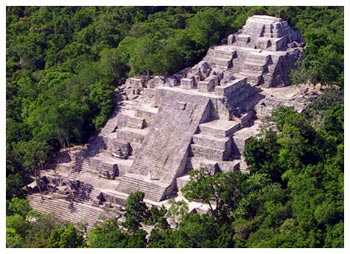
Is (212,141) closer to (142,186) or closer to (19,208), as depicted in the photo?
(142,186)

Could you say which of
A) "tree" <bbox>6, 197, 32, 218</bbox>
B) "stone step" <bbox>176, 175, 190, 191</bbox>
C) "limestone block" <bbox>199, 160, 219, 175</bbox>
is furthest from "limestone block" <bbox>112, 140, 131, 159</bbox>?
"tree" <bbox>6, 197, 32, 218</bbox>

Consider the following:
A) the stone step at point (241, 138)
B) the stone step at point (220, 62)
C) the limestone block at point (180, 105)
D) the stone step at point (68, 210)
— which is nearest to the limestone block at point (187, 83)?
the limestone block at point (180, 105)

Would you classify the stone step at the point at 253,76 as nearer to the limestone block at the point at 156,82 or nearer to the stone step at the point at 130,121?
the limestone block at the point at 156,82

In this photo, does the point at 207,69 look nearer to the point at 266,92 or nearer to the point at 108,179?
the point at 266,92

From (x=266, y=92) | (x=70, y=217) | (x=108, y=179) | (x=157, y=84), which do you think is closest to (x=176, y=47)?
(x=157, y=84)

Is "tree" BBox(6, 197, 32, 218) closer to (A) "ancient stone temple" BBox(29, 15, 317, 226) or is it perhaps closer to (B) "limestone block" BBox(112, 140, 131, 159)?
(A) "ancient stone temple" BBox(29, 15, 317, 226)

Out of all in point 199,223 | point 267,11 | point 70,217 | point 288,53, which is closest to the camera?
point 199,223

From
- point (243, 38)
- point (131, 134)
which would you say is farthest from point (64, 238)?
point (243, 38)
